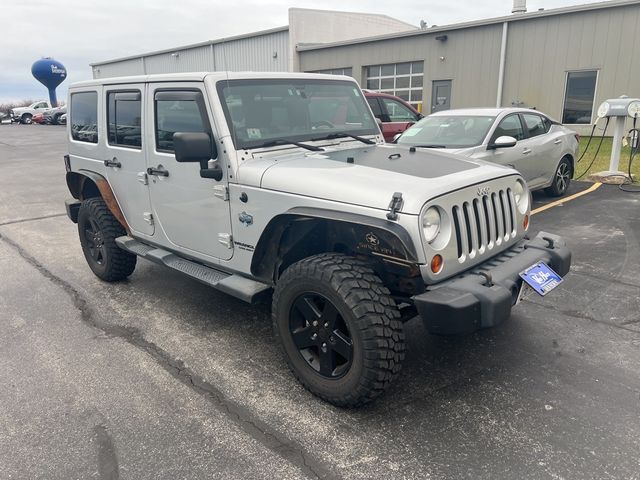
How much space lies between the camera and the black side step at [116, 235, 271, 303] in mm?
3516

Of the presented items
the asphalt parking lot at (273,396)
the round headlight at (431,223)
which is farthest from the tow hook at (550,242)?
the round headlight at (431,223)

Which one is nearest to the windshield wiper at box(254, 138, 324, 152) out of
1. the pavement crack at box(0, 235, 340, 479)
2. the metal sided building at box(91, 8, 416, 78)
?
the pavement crack at box(0, 235, 340, 479)

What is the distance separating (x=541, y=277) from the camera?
10.5ft

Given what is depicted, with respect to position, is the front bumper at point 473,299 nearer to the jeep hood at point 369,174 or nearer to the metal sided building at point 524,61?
the jeep hood at point 369,174

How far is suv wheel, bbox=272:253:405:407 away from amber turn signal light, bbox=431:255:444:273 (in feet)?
0.95

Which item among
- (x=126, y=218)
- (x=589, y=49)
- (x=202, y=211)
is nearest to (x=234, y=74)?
(x=202, y=211)

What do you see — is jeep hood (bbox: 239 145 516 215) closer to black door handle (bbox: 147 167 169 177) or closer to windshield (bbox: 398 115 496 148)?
black door handle (bbox: 147 167 169 177)

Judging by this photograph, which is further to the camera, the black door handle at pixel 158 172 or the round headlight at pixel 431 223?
the black door handle at pixel 158 172

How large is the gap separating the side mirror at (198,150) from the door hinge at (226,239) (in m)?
0.42

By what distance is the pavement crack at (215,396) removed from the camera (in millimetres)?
2625

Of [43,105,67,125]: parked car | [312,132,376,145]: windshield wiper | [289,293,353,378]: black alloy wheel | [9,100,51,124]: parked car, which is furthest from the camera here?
[9,100,51,124]: parked car

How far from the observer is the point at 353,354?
289cm

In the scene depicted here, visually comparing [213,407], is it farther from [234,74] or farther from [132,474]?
[234,74]

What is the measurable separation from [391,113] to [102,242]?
24.4 ft
